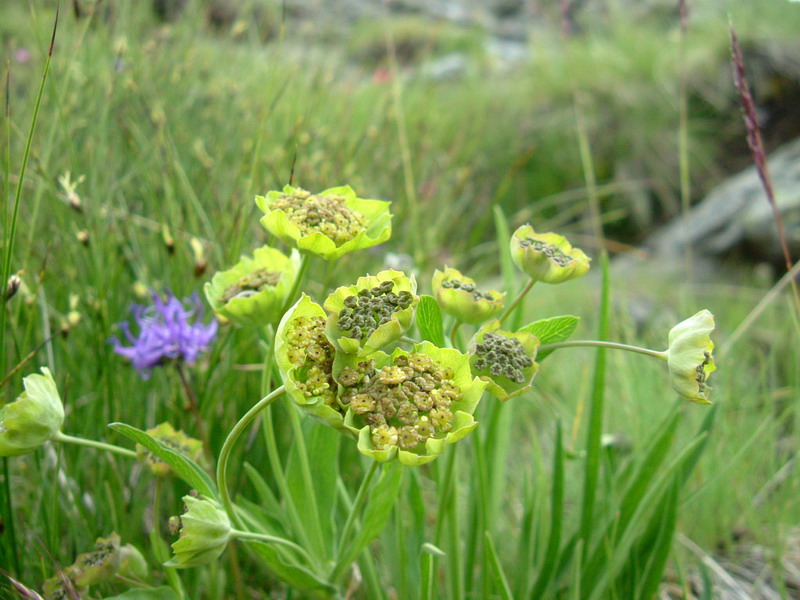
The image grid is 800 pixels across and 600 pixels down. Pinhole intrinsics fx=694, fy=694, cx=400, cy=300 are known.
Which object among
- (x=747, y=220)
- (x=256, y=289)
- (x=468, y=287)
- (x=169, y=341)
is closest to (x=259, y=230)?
(x=169, y=341)

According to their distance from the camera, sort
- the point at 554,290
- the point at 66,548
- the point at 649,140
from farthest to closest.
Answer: the point at 649,140, the point at 554,290, the point at 66,548

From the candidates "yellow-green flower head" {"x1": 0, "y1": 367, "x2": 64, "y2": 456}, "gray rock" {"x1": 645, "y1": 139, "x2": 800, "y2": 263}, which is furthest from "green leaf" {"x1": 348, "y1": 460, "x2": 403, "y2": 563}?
"gray rock" {"x1": 645, "y1": 139, "x2": 800, "y2": 263}

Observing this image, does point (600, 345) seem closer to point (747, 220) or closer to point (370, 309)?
point (370, 309)

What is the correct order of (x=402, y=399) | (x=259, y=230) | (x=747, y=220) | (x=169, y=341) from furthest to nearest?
1. (x=747, y=220)
2. (x=259, y=230)
3. (x=169, y=341)
4. (x=402, y=399)

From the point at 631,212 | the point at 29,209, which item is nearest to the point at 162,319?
the point at 29,209

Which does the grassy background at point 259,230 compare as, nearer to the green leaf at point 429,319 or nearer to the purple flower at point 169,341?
the purple flower at point 169,341

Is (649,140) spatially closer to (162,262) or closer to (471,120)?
(471,120)

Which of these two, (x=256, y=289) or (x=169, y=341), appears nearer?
(x=256, y=289)
